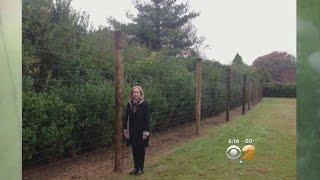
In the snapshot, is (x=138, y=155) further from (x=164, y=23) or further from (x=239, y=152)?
(x=239, y=152)

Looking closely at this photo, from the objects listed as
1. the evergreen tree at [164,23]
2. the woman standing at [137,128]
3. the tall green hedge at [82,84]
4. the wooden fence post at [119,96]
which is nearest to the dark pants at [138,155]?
the woman standing at [137,128]

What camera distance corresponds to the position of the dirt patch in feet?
12.5

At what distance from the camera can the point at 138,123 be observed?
3.87 metres


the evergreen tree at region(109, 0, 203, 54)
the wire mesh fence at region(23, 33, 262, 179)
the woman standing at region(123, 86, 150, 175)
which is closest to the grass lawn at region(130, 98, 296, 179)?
the woman standing at region(123, 86, 150, 175)

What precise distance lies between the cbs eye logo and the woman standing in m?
1.36

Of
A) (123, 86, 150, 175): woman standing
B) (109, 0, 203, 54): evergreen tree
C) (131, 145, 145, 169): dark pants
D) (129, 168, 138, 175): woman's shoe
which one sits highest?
(109, 0, 203, 54): evergreen tree

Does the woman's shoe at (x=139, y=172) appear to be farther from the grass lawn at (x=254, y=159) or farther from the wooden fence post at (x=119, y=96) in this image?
the wooden fence post at (x=119, y=96)

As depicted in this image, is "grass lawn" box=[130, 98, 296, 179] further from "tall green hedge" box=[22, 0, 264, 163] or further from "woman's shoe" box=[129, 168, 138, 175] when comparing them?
"tall green hedge" box=[22, 0, 264, 163]

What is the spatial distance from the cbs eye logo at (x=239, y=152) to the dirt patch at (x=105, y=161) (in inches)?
52.3

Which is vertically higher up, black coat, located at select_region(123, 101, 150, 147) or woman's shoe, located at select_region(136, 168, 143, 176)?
black coat, located at select_region(123, 101, 150, 147)

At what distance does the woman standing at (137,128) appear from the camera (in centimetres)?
380

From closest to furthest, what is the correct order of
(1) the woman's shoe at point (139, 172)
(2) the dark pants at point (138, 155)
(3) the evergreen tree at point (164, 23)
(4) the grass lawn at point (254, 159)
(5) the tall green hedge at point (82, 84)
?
(4) the grass lawn at point (254, 159)
(3) the evergreen tree at point (164, 23)
(1) the woman's shoe at point (139, 172)
(2) the dark pants at point (138, 155)
(5) the tall green hedge at point (82, 84)

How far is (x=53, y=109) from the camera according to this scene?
3.95 m

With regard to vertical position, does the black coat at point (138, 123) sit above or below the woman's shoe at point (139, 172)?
above
